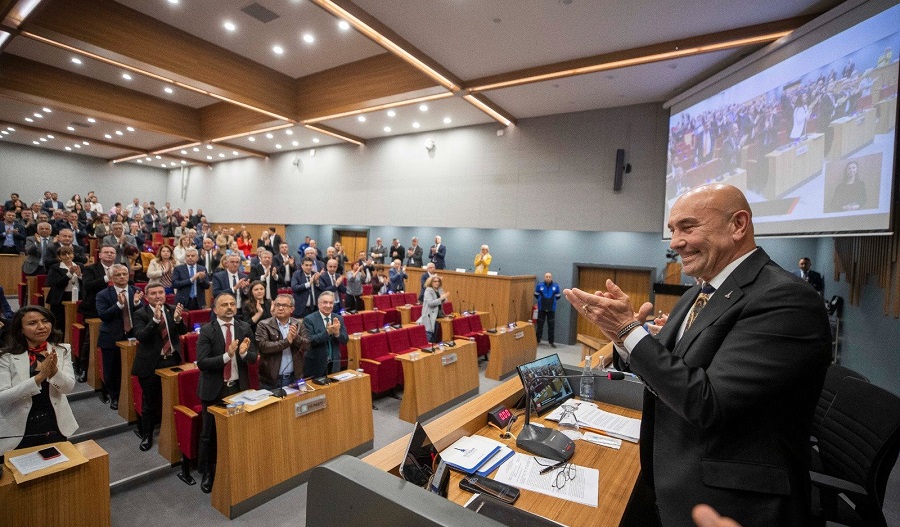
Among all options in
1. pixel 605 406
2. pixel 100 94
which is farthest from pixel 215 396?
pixel 100 94

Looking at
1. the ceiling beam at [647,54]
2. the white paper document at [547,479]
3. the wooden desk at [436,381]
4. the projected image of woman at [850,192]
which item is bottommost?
the wooden desk at [436,381]

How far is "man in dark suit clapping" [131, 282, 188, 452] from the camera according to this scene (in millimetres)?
3562

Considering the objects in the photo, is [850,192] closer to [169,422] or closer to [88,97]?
[169,422]

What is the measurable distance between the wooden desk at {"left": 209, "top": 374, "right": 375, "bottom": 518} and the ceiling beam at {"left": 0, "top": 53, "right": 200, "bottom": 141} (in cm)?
1013

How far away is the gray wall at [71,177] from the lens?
14727mm

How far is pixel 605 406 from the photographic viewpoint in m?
2.58

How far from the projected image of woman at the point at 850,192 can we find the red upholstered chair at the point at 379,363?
16.7 ft

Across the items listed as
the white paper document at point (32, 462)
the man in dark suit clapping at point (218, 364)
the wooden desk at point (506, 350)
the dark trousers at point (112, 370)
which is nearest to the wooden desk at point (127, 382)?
the dark trousers at point (112, 370)

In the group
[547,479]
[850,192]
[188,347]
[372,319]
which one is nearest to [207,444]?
[188,347]

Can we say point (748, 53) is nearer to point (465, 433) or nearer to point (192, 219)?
point (465, 433)

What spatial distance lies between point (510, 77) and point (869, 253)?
18.1 feet

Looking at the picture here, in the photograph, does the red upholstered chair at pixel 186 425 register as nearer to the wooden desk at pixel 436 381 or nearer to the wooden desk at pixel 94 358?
the wooden desk at pixel 94 358

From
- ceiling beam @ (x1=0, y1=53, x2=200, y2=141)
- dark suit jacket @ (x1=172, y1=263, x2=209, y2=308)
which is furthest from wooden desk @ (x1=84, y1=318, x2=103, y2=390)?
ceiling beam @ (x1=0, y1=53, x2=200, y2=141)

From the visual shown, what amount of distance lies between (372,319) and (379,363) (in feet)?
4.88
